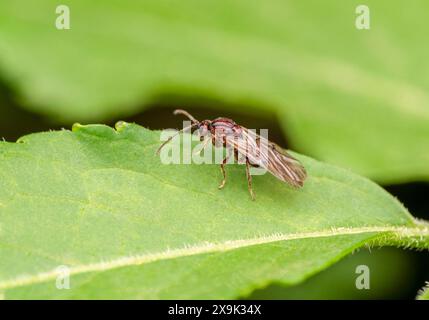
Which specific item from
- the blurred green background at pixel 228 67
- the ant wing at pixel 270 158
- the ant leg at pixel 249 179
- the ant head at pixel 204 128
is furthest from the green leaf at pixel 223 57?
the ant leg at pixel 249 179

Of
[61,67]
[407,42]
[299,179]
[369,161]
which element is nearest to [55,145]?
[299,179]

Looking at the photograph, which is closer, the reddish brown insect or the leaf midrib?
the leaf midrib

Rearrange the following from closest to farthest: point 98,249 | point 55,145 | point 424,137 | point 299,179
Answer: point 98,249, point 55,145, point 299,179, point 424,137

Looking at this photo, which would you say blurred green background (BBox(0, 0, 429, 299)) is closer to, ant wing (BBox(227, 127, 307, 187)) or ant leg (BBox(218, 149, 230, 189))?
ant wing (BBox(227, 127, 307, 187))

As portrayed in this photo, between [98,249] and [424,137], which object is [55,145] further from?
[424,137]

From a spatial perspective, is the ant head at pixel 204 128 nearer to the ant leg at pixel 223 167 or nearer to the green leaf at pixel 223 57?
the ant leg at pixel 223 167

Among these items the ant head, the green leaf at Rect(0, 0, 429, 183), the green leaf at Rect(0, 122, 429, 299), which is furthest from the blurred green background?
the green leaf at Rect(0, 122, 429, 299)

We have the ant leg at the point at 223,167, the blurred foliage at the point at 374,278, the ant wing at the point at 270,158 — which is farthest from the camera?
the blurred foliage at the point at 374,278
